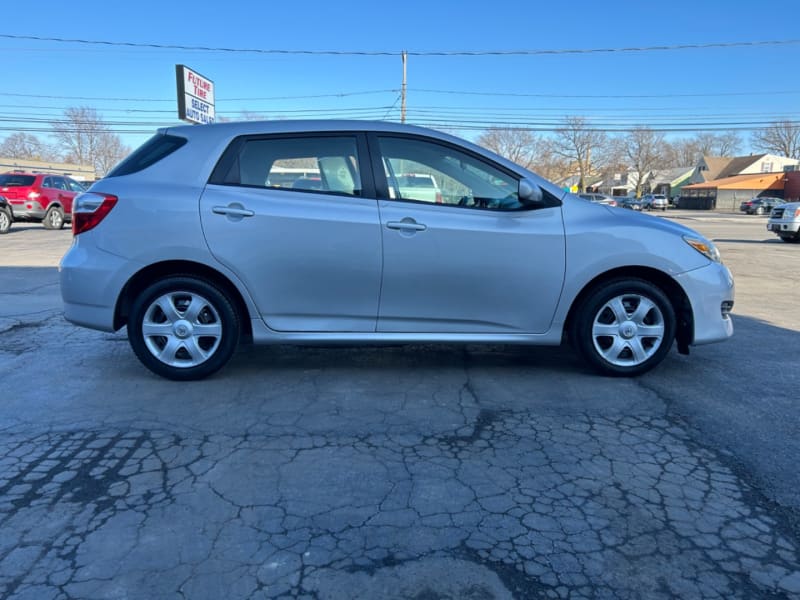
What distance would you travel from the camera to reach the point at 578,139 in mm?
85438

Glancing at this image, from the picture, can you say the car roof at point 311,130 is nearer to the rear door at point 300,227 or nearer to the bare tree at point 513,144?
the rear door at point 300,227

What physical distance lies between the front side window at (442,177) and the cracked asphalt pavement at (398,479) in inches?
52.1

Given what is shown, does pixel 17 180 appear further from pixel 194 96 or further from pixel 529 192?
pixel 529 192

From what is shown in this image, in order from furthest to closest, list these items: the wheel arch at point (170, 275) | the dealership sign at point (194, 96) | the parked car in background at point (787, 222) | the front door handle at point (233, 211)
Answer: the parked car in background at point (787, 222)
the dealership sign at point (194, 96)
the wheel arch at point (170, 275)
the front door handle at point (233, 211)

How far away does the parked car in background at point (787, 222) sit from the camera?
17.0 metres

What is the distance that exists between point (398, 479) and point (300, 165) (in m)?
2.35

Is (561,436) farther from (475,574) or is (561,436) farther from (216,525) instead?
(216,525)

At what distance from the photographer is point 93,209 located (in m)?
3.91

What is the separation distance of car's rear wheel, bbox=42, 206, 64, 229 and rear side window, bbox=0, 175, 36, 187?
965 mm

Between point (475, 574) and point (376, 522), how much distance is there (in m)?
0.50

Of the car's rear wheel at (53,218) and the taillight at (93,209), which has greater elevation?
the taillight at (93,209)

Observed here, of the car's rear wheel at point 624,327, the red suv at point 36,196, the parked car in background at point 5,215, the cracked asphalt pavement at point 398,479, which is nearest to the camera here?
the cracked asphalt pavement at point 398,479

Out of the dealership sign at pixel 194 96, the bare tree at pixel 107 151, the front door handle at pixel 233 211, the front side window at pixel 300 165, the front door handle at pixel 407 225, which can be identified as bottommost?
the front door handle at pixel 407 225

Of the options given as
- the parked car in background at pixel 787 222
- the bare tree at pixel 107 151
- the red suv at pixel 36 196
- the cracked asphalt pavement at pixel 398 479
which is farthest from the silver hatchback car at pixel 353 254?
the bare tree at pixel 107 151
